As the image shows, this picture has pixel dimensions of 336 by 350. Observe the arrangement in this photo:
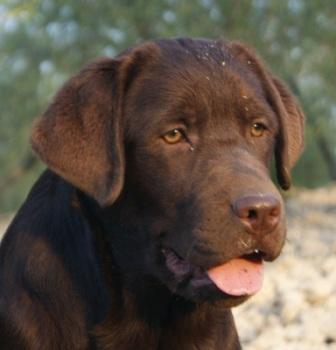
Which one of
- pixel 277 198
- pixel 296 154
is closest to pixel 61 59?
pixel 296 154

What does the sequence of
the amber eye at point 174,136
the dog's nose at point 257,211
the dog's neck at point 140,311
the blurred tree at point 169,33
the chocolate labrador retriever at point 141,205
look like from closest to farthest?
the dog's nose at point 257,211 < the chocolate labrador retriever at point 141,205 < the amber eye at point 174,136 < the dog's neck at point 140,311 < the blurred tree at point 169,33

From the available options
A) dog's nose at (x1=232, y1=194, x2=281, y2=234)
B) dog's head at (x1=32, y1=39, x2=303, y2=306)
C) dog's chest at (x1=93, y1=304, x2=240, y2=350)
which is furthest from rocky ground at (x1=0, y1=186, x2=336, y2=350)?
dog's nose at (x1=232, y1=194, x2=281, y2=234)

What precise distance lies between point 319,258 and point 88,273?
5118mm

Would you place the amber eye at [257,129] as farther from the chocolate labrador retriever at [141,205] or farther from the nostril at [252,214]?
the nostril at [252,214]

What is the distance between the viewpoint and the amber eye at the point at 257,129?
4.52m

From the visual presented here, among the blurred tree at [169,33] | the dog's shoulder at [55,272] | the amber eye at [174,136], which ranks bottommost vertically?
the blurred tree at [169,33]

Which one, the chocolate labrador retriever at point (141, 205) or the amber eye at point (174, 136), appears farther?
the amber eye at point (174, 136)

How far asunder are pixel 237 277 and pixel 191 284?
21cm

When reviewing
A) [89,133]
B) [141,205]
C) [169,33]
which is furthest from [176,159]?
[169,33]

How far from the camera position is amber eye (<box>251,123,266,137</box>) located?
178 inches

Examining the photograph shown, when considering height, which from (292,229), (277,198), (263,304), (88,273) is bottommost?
(292,229)

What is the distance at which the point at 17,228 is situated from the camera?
15.3 ft

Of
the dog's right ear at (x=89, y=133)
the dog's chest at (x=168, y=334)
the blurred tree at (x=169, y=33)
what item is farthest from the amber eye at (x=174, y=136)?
the blurred tree at (x=169, y=33)

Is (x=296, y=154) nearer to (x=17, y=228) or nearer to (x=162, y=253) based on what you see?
(x=162, y=253)
